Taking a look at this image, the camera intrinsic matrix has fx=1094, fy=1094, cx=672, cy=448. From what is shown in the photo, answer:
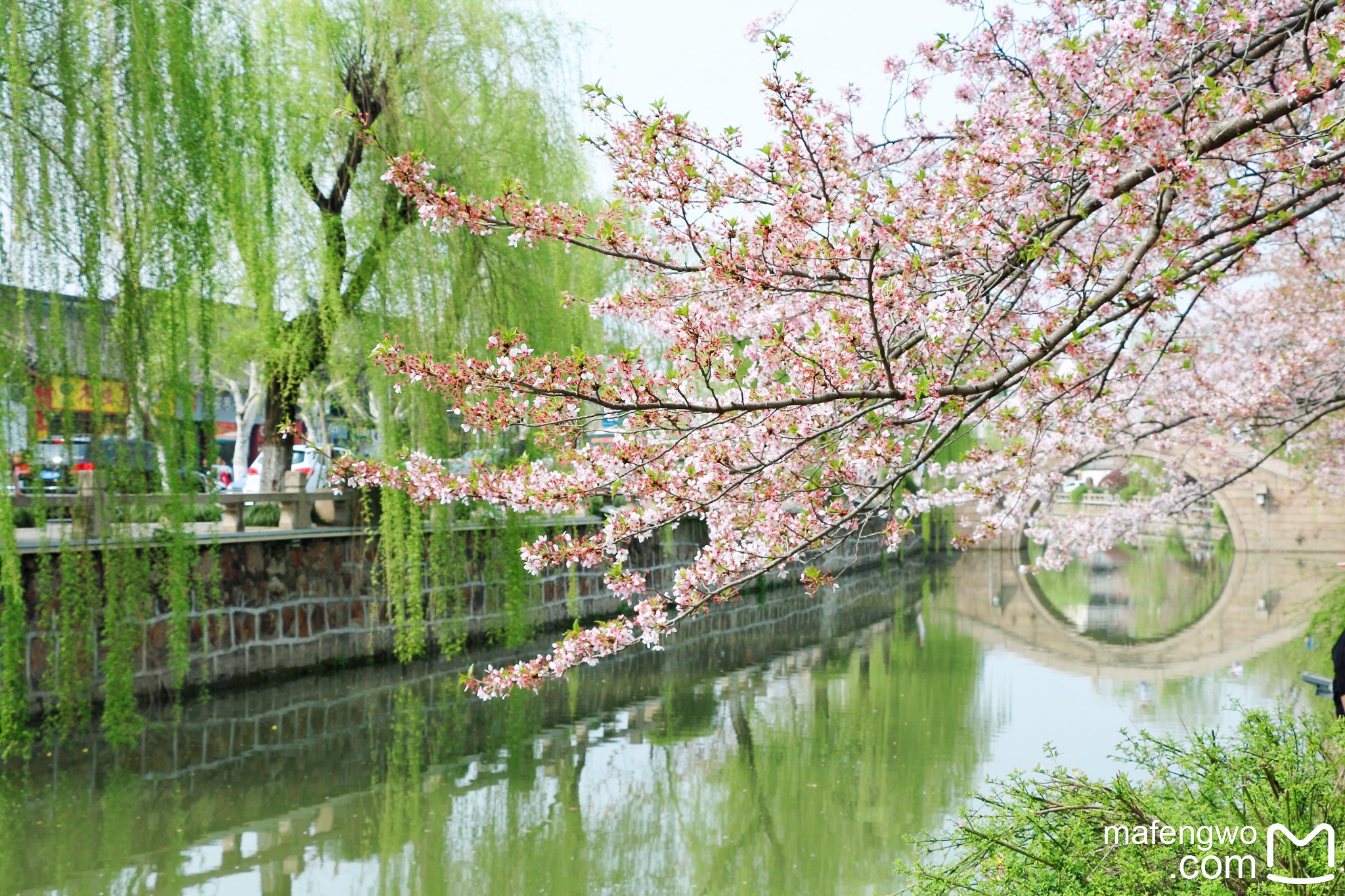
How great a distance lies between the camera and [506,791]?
721 cm

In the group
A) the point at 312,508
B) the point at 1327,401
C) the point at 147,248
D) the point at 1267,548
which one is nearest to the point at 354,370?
the point at 312,508

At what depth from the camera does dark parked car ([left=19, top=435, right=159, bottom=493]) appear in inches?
269

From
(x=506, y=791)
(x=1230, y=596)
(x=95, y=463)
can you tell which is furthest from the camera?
(x=1230, y=596)

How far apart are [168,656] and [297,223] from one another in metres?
3.84

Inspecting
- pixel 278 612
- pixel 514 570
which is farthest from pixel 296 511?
pixel 514 570

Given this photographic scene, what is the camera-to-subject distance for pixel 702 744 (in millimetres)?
8586

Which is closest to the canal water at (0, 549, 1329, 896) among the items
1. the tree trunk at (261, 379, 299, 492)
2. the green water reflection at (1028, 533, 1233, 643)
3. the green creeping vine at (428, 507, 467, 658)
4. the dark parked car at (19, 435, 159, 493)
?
the green creeping vine at (428, 507, 467, 658)

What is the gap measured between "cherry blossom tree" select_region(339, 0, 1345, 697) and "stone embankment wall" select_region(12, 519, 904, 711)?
5.57m

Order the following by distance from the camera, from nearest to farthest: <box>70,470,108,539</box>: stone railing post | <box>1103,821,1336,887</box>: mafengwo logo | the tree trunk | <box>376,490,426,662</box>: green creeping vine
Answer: <box>1103,821,1336,887</box>: mafengwo logo, <box>70,470,108,539</box>: stone railing post, <box>376,490,426,662</box>: green creeping vine, the tree trunk

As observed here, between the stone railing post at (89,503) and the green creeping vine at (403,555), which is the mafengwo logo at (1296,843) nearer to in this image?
the stone railing post at (89,503)

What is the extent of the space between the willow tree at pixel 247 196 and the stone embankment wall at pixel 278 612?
73 centimetres

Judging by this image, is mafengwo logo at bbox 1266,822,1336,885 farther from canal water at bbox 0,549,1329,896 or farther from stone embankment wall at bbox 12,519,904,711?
stone embankment wall at bbox 12,519,904,711

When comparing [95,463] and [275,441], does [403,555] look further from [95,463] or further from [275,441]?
[95,463]

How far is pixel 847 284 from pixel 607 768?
5338mm
